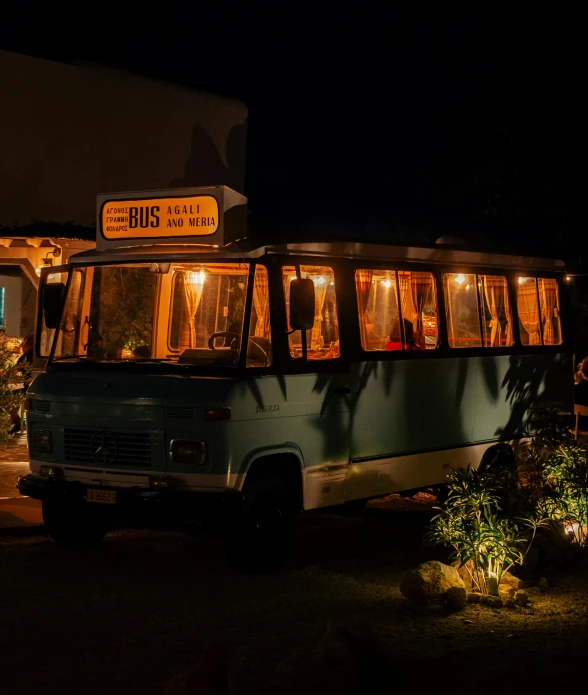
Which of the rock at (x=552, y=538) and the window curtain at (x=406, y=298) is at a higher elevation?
the window curtain at (x=406, y=298)

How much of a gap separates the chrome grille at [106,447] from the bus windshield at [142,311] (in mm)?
699

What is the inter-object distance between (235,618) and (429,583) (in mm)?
1316

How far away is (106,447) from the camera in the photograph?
919 centimetres

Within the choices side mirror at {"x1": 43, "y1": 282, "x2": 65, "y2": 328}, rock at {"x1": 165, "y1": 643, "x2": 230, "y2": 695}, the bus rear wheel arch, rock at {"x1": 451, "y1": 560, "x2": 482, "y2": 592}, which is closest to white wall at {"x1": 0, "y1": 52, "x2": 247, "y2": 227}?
side mirror at {"x1": 43, "y1": 282, "x2": 65, "y2": 328}

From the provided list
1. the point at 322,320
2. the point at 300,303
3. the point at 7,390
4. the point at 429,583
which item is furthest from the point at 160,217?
the point at 7,390

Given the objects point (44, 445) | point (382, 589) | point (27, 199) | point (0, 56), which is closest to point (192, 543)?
point (44, 445)

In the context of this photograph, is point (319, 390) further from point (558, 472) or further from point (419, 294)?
point (558, 472)

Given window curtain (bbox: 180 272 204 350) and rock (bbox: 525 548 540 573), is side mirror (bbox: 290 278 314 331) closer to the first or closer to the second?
window curtain (bbox: 180 272 204 350)

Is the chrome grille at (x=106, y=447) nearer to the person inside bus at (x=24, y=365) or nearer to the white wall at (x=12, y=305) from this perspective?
the person inside bus at (x=24, y=365)

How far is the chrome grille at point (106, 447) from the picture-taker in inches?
355

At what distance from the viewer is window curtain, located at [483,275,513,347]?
1220 centimetres

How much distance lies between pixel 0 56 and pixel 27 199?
2068 millimetres

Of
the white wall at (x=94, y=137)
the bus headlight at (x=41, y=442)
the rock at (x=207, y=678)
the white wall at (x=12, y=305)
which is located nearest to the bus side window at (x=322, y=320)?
the bus headlight at (x=41, y=442)

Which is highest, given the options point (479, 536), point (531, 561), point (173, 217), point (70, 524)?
point (173, 217)
